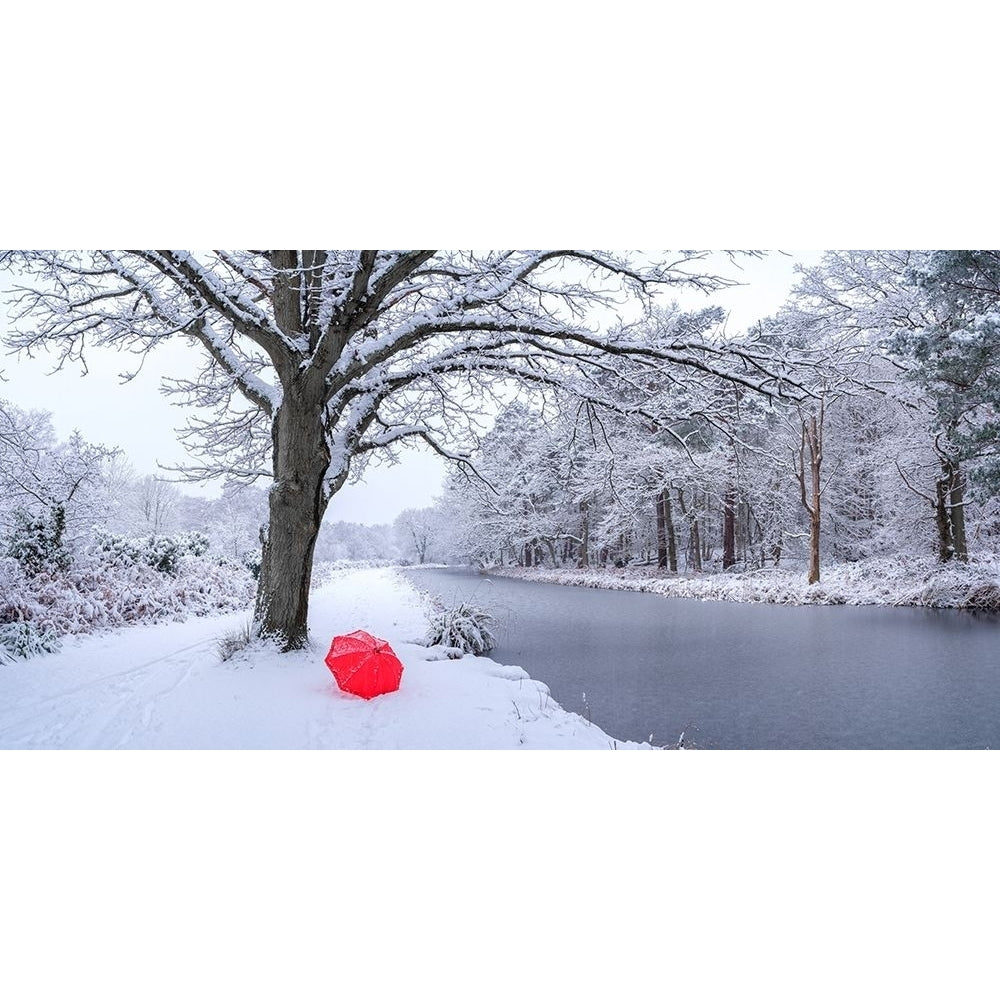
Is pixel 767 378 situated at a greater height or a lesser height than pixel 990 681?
greater

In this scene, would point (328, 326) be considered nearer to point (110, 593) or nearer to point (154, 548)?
point (110, 593)

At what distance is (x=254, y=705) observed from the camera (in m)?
2.86

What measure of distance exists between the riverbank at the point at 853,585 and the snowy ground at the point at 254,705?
5312 mm

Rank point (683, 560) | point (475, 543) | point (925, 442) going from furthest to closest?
point (683, 560), point (475, 543), point (925, 442)

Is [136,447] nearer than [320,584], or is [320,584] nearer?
[136,447]

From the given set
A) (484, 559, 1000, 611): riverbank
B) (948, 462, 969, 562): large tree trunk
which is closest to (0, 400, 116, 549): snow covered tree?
(484, 559, 1000, 611): riverbank

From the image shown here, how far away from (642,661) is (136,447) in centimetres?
439

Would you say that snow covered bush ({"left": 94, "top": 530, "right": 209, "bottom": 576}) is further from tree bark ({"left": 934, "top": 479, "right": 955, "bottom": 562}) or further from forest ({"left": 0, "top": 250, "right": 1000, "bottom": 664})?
tree bark ({"left": 934, "top": 479, "right": 955, "bottom": 562})

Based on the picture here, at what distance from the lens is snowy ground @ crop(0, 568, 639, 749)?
8.46ft

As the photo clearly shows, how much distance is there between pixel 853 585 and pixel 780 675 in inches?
189

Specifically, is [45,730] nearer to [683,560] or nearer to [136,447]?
[136,447]

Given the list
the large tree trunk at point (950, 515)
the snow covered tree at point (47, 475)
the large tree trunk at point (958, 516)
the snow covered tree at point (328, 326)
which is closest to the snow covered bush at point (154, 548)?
the snow covered tree at point (47, 475)

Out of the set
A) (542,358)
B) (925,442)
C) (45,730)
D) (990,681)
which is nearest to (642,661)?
(990,681)
